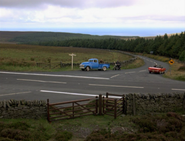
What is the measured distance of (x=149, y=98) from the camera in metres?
12.7

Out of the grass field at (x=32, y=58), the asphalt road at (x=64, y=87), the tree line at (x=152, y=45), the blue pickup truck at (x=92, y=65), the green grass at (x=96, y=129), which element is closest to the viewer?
the green grass at (x=96, y=129)

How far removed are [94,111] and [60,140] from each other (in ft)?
12.4

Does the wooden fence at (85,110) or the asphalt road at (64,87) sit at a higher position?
the wooden fence at (85,110)

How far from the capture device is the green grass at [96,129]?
877 cm

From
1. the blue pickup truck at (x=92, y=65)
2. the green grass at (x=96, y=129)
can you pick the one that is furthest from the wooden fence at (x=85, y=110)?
the blue pickup truck at (x=92, y=65)

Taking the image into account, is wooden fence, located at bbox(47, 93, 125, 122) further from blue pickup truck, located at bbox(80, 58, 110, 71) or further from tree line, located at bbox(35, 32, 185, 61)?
tree line, located at bbox(35, 32, 185, 61)

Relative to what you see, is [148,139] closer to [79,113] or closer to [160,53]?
[79,113]

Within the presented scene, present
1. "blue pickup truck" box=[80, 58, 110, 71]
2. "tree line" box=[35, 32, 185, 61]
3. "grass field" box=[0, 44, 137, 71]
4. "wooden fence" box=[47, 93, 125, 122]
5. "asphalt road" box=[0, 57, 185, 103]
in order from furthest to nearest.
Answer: "tree line" box=[35, 32, 185, 61]
"grass field" box=[0, 44, 137, 71]
"blue pickup truck" box=[80, 58, 110, 71]
"asphalt road" box=[0, 57, 185, 103]
"wooden fence" box=[47, 93, 125, 122]

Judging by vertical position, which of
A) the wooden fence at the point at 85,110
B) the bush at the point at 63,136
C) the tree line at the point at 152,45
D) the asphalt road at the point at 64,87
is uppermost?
the tree line at the point at 152,45

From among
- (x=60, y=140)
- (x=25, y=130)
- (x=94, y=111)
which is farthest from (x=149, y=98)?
(x=25, y=130)

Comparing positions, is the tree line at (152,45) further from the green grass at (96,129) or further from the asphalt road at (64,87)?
the green grass at (96,129)

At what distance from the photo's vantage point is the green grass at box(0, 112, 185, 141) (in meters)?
8.77

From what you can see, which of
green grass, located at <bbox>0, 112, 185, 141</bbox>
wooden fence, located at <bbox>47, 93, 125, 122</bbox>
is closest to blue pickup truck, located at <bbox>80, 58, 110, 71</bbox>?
wooden fence, located at <bbox>47, 93, 125, 122</bbox>

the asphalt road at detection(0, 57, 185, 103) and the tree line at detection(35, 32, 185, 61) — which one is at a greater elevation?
the tree line at detection(35, 32, 185, 61)
